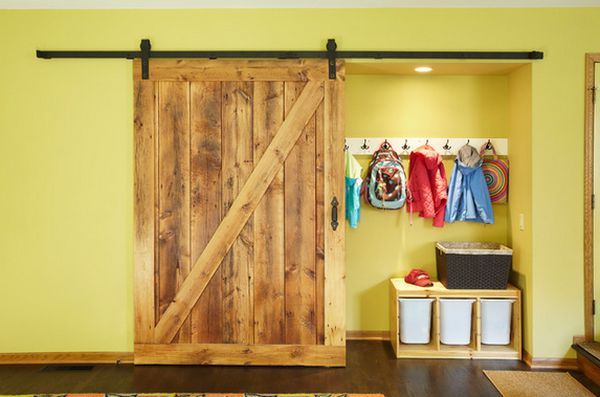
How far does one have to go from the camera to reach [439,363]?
136 inches

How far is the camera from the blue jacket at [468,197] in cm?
377

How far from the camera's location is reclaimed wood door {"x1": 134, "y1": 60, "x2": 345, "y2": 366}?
338 cm

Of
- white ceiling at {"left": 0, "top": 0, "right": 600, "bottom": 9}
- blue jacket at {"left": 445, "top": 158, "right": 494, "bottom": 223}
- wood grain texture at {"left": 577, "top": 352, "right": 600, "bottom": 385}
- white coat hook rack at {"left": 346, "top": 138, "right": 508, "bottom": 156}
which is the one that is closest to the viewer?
wood grain texture at {"left": 577, "top": 352, "right": 600, "bottom": 385}

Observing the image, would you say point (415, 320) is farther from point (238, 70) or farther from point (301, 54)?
point (238, 70)

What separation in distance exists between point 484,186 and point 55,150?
3203 mm

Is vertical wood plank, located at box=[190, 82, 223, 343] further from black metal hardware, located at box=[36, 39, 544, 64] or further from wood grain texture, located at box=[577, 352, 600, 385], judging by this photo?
wood grain texture, located at box=[577, 352, 600, 385]

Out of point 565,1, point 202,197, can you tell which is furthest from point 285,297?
point 565,1

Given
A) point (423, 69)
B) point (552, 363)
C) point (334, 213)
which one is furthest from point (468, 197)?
point (552, 363)

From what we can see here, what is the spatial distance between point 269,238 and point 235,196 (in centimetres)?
38

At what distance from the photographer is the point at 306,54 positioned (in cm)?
336

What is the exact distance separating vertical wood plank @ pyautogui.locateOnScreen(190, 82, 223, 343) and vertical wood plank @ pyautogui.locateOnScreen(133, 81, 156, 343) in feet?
0.97

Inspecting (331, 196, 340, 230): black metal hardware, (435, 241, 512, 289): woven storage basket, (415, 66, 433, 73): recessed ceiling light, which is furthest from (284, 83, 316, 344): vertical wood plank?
(435, 241, 512, 289): woven storage basket

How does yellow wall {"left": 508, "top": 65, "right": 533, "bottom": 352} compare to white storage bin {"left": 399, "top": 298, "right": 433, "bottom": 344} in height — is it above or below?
above

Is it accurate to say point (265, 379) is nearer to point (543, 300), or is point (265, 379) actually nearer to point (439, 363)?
point (439, 363)
